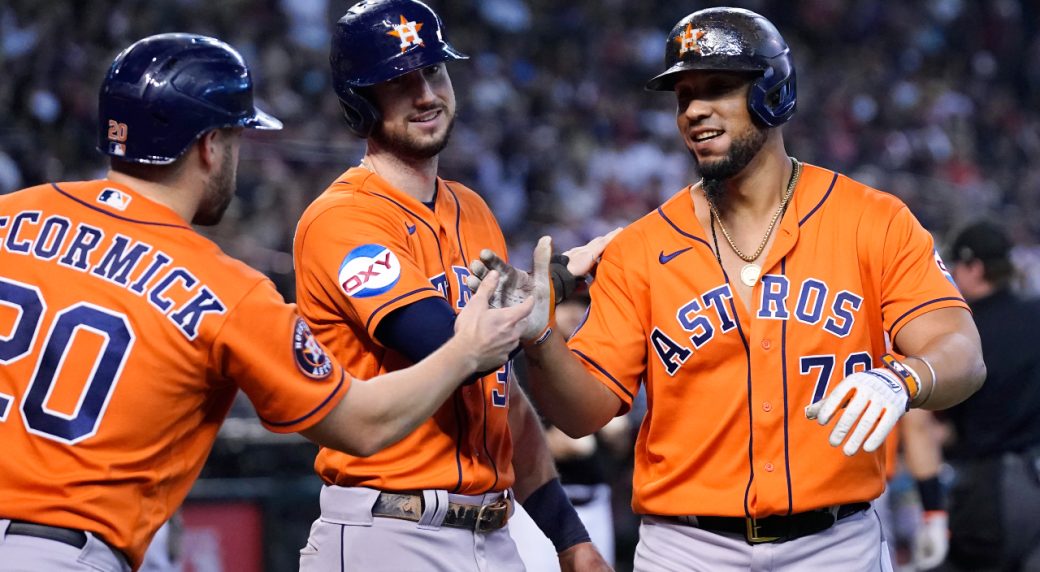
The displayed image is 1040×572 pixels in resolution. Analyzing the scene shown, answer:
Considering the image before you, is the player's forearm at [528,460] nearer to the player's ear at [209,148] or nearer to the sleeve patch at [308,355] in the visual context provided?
the sleeve patch at [308,355]

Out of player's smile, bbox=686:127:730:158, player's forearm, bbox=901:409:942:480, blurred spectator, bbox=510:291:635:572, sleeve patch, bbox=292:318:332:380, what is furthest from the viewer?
blurred spectator, bbox=510:291:635:572

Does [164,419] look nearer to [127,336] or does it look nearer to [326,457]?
[127,336]

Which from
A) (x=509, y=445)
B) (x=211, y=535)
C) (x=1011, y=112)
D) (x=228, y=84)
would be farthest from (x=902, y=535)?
(x=1011, y=112)

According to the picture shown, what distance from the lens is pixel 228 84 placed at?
127 inches

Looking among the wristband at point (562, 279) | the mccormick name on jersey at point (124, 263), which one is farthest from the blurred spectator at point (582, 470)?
the mccormick name on jersey at point (124, 263)

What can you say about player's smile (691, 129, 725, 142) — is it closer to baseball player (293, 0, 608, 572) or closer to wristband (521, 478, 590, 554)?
baseball player (293, 0, 608, 572)

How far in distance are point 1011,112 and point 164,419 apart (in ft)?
61.2

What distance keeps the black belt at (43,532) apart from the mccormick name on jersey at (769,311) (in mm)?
1658

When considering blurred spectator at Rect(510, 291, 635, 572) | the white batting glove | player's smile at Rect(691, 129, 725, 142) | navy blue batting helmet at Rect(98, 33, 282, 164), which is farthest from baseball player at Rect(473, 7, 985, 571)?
the white batting glove

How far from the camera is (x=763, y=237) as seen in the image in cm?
386

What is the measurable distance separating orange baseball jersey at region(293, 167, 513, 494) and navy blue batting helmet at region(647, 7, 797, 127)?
860 millimetres

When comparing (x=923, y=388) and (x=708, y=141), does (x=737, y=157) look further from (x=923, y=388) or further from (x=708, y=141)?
(x=923, y=388)

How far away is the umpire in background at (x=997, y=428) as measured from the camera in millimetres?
5824

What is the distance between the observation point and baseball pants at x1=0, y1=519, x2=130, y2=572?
2896 millimetres
